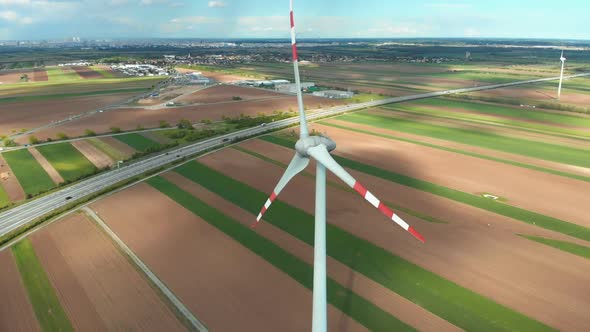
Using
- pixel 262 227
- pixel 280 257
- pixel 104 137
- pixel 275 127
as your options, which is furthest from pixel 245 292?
pixel 104 137

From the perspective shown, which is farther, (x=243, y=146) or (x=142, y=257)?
(x=243, y=146)

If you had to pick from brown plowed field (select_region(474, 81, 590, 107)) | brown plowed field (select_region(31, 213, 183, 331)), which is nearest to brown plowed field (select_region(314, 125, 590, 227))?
brown plowed field (select_region(31, 213, 183, 331))

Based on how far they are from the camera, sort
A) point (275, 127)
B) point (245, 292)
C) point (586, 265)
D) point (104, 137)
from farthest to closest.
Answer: point (275, 127), point (104, 137), point (586, 265), point (245, 292)

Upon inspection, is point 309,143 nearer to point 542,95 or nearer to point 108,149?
point 108,149

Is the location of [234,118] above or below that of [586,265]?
above

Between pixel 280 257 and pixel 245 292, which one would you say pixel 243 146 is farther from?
pixel 245 292

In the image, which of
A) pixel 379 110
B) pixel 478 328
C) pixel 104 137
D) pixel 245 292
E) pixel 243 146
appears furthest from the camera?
pixel 379 110

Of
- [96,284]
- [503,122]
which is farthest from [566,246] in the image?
[503,122]

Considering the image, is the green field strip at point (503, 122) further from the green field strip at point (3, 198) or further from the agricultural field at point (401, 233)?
the green field strip at point (3, 198)
